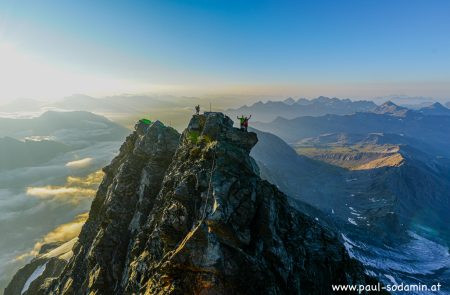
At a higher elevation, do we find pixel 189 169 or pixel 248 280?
pixel 189 169

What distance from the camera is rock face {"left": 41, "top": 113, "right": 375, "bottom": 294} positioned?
99.9 feet

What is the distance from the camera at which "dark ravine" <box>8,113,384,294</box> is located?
30453mm

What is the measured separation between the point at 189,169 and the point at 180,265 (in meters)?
17.5

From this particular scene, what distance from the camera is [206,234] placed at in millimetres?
30516

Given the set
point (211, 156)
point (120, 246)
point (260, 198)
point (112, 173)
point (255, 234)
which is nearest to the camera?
point (255, 234)

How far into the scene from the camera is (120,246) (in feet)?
166

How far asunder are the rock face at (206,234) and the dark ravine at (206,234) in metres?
0.12

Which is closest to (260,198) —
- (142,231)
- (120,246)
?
(142,231)

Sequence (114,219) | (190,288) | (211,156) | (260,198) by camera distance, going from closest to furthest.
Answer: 1. (190,288)
2. (260,198)
3. (211,156)
4. (114,219)

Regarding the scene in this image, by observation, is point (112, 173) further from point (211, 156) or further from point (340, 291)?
point (340, 291)

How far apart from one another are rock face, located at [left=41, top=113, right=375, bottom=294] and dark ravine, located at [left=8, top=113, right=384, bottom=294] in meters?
0.12

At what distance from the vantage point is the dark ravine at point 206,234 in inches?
1199

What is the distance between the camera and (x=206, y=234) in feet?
100

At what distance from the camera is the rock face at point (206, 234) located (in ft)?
99.9
